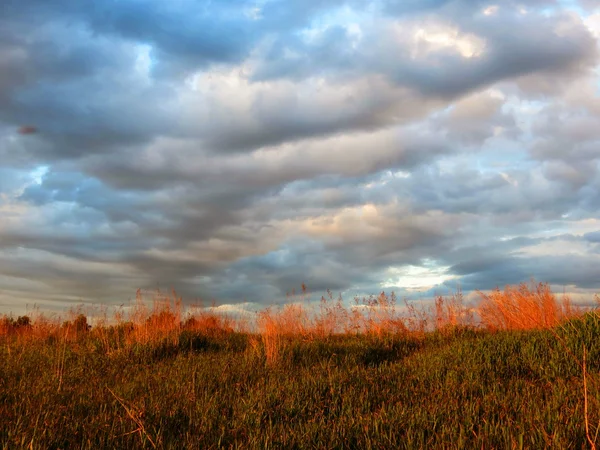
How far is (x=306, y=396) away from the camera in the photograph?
555 centimetres

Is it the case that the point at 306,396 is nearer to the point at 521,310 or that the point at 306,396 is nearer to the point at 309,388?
the point at 309,388

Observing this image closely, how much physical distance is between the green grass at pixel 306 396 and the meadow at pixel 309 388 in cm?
2

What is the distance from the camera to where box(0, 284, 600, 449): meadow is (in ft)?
13.3

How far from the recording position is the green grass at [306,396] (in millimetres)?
4016

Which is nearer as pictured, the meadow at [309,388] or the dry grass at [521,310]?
the meadow at [309,388]

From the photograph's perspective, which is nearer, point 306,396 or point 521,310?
point 306,396

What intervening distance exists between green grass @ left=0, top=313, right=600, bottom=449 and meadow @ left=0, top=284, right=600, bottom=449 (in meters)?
0.02

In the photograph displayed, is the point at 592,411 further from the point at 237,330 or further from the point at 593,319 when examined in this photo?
the point at 237,330

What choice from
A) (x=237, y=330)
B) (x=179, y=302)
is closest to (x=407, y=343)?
(x=237, y=330)

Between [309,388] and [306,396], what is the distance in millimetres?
320

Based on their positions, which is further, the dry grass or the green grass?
the dry grass

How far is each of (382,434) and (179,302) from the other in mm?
9227

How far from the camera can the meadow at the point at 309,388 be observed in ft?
13.3

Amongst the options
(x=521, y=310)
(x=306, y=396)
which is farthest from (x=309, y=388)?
(x=521, y=310)
